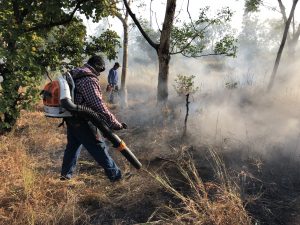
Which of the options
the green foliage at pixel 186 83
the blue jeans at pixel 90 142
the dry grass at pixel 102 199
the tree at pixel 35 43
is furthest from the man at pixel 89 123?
the green foliage at pixel 186 83

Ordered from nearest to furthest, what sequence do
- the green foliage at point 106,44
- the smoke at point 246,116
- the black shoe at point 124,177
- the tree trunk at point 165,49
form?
the black shoe at point 124,177 < the smoke at point 246,116 < the green foliage at point 106,44 < the tree trunk at point 165,49

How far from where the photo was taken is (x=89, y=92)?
4.38m

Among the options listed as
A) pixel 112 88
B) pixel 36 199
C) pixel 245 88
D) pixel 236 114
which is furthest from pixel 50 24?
pixel 245 88

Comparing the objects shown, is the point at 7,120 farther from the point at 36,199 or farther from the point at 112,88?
the point at 112,88

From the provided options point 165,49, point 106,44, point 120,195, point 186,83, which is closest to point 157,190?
point 120,195

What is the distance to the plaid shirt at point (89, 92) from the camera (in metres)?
4.38

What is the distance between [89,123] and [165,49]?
419cm

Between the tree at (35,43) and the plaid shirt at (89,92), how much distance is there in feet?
6.41

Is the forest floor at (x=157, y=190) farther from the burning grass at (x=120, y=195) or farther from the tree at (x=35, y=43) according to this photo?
the tree at (x=35, y=43)

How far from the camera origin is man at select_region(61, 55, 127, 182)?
4.40 m

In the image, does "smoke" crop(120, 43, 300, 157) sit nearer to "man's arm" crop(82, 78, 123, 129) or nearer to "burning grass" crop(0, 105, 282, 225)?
"burning grass" crop(0, 105, 282, 225)

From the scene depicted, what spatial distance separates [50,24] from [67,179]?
3567 mm

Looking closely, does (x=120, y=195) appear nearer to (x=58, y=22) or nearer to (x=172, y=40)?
(x=58, y=22)

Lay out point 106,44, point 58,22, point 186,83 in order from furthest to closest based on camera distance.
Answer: point 186,83 → point 106,44 → point 58,22
